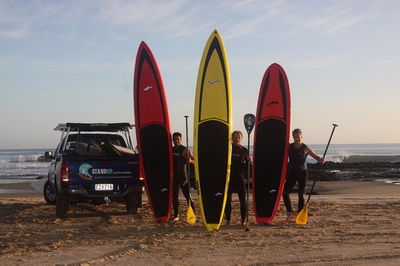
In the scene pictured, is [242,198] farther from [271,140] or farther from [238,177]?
[271,140]

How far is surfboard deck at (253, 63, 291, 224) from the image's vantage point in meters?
8.03

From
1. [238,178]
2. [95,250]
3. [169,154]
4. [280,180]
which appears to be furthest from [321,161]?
[95,250]

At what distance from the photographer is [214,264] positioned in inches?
200

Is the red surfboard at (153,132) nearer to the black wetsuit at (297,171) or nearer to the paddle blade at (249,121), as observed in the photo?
the paddle blade at (249,121)

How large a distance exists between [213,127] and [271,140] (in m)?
1.03

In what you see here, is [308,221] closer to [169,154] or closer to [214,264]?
[169,154]

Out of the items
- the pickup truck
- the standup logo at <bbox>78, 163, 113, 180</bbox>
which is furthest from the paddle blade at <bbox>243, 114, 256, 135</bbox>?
the standup logo at <bbox>78, 163, 113, 180</bbox>

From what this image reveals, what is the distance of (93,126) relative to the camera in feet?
30.2

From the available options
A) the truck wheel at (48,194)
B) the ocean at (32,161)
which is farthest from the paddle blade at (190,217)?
the ocean at (32,161)

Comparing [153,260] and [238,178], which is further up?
[238,178]

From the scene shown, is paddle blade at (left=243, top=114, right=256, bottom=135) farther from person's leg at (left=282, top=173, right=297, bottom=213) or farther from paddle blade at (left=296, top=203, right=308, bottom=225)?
paddle blade at (left=296, top=203, right=308, bottom=225)

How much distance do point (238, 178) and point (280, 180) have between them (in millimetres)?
855

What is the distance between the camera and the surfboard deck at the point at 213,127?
7.60m

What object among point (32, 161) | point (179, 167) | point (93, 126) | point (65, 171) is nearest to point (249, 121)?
point (179, 167)
